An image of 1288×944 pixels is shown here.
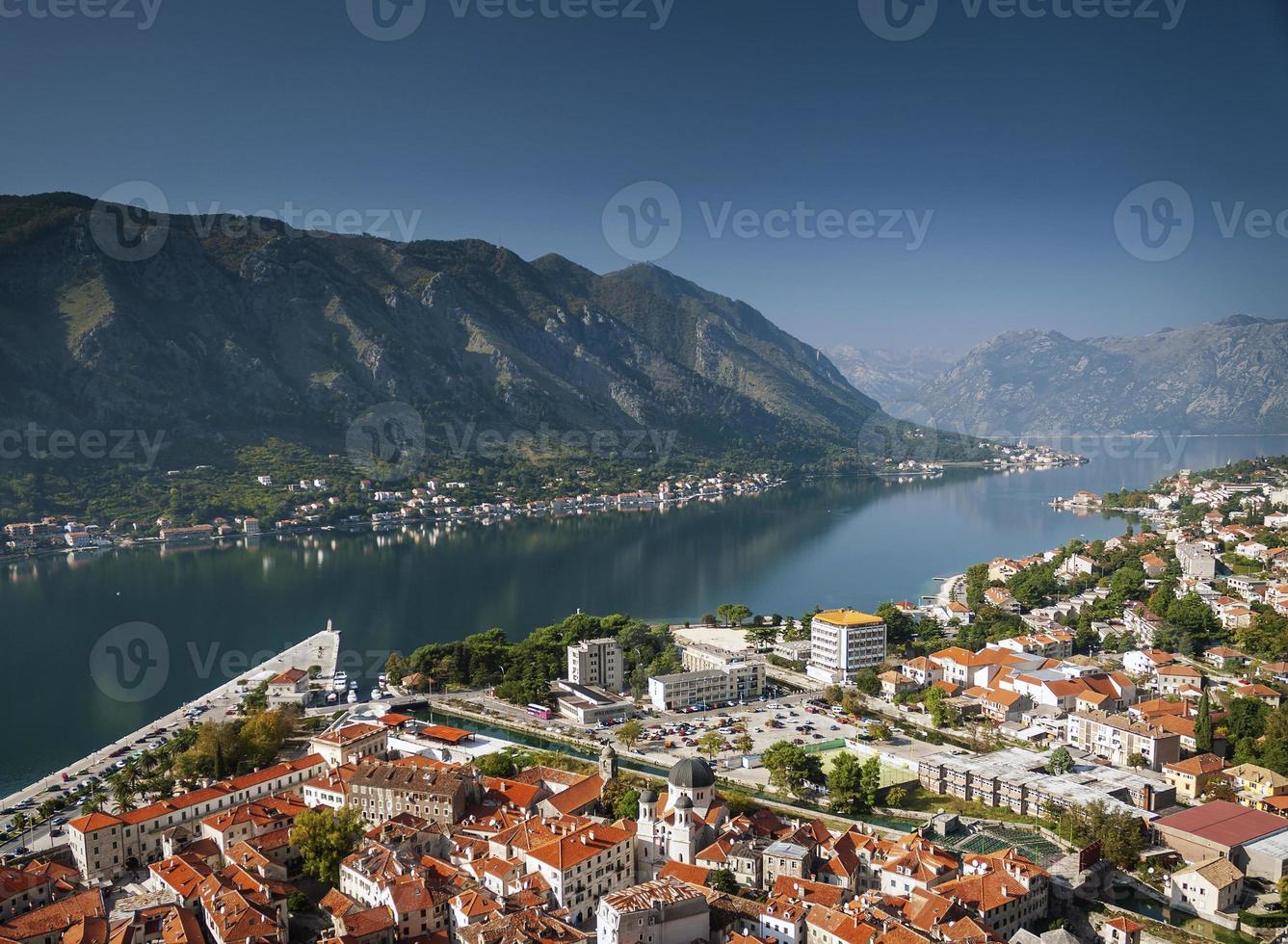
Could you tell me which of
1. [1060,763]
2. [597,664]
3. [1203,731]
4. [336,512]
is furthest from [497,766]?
[336,512]

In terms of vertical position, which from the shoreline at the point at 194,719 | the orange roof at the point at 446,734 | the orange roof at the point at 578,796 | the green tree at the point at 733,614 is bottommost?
the shoreline at the point at 194,719

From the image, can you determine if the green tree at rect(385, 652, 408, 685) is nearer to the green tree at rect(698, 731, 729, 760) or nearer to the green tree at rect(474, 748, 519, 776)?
the green tree at rect(474, 748, 519, 776)

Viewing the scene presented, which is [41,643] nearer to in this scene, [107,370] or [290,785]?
[290,785]

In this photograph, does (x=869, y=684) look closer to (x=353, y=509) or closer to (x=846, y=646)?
(x=846, y=646)

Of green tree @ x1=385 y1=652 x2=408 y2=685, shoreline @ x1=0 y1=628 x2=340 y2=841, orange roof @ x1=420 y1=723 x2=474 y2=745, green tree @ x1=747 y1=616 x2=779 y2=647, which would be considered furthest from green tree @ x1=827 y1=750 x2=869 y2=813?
shoreline @ x1=0 y1=628 x2=340 y2=841

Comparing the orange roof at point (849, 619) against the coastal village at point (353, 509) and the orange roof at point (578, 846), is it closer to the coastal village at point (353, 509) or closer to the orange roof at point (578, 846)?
the orange roof at point (578, 846)

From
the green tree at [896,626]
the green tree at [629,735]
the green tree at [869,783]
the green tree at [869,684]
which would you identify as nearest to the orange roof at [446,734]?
the green tree at [629,735]
